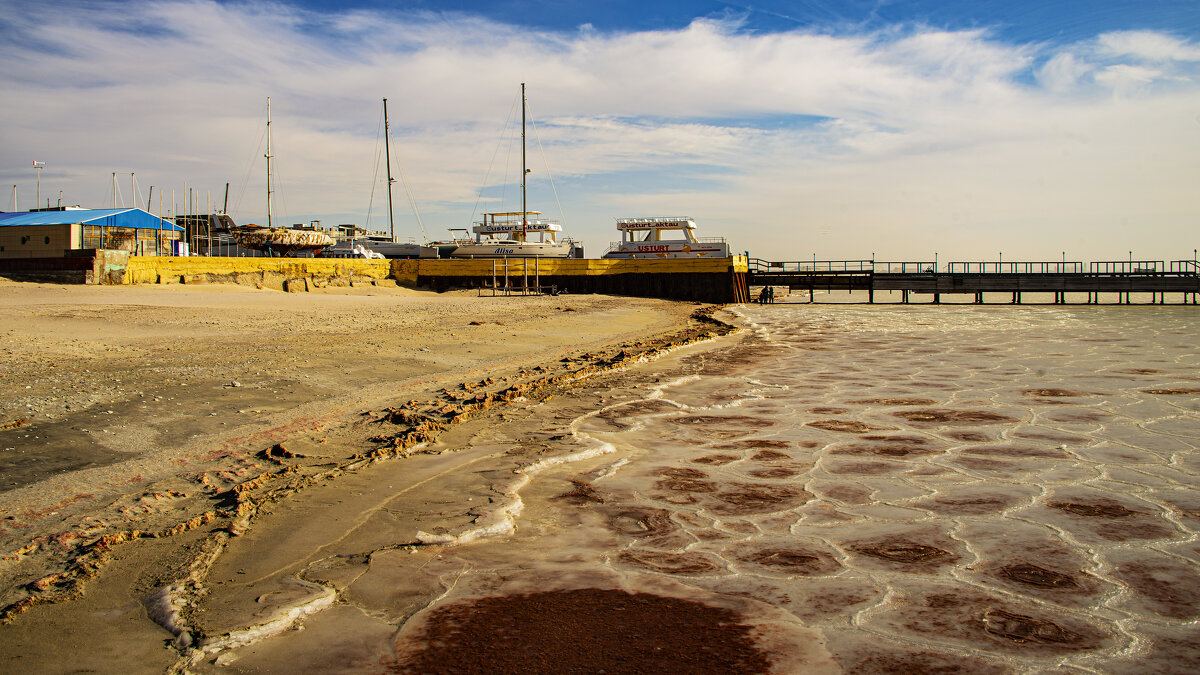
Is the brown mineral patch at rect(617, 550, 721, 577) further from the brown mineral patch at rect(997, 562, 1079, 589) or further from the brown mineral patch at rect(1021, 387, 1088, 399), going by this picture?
the brown mineral patch at rect(1021, 387, 1088, 399)

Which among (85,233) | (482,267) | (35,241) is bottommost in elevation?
(482,267)

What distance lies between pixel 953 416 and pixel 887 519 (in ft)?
11.1

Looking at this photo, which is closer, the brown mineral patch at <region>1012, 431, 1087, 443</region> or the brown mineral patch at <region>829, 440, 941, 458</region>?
the brown mineral patch at <region>829, 440, 941, 458</region>

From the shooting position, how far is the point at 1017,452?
17.4 ft

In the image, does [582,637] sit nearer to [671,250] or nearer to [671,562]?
[671,562]

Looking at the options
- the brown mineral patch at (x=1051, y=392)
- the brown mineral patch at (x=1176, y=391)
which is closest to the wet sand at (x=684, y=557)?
the brown mineral patch at (x=1051, y=392)

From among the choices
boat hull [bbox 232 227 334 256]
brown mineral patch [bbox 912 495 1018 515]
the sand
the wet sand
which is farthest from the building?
brown mineral patch [bbox 912 495 1018 515]

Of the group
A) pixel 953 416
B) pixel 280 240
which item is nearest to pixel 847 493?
pixel 953 416

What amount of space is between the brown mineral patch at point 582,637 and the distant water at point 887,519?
→ 0.40 ft

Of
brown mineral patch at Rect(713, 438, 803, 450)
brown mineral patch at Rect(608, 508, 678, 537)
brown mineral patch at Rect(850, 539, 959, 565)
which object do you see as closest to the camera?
brown mineral patch at Rect(850, 539, 959, 565)

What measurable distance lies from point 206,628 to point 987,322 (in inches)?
937

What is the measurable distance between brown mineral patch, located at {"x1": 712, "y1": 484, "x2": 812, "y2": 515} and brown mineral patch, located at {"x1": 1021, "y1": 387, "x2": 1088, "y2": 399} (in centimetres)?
509

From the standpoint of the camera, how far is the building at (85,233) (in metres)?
21.1

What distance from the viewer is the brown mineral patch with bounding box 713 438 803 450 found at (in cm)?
537
